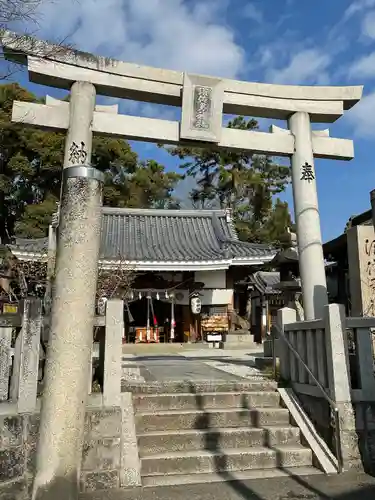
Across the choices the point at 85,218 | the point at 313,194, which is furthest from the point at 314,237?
the point at 85,218

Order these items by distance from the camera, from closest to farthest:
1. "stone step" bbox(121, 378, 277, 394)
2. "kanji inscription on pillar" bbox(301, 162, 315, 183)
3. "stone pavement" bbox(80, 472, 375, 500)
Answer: "stone pavement" bbox(80, 472, 375, 500), "stone step" bbox(121, 378, 277, 394), "kanji inscription on pillar" bbox(301, 162, 315, 183)

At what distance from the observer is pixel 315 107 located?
759cm

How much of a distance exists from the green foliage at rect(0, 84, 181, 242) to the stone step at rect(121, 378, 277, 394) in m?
22.4

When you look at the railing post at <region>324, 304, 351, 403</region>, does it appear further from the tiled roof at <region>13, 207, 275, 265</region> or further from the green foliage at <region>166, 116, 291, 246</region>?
the green foliage at <region>166, 116, 291, 246</region>

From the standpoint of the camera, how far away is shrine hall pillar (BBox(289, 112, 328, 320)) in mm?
6953

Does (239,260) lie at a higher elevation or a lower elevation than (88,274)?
higher

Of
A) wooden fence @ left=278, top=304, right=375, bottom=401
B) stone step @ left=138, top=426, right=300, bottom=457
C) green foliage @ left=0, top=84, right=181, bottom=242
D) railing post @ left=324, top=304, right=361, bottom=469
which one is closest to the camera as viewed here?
railing post @ left=324, top=304, right=361, bottom=469

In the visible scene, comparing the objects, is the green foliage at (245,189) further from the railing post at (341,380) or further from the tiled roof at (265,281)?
the railing post at (341,380)

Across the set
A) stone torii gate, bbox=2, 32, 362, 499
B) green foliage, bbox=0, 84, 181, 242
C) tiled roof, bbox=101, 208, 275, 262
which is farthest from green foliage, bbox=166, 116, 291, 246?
stone torii gate, bbox=2, 32, 362, 499

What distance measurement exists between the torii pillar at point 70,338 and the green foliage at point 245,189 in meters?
28.4

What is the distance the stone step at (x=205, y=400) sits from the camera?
17.7 ft

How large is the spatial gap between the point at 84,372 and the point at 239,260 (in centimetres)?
1421

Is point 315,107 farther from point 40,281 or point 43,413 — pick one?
point 40,281

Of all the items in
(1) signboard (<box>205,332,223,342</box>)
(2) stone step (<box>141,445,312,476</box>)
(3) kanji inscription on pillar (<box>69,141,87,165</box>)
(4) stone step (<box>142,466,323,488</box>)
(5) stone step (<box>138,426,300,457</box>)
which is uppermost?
(3) kanji inscription on pillar (<box>69,141,87,165</box>)
